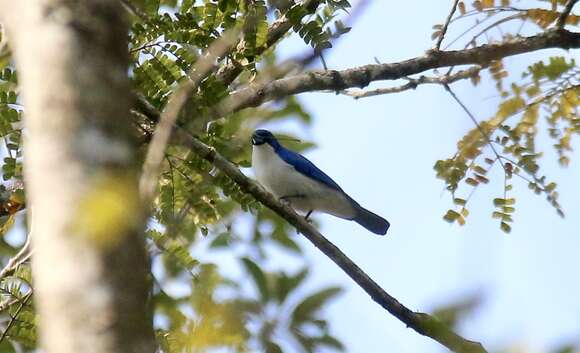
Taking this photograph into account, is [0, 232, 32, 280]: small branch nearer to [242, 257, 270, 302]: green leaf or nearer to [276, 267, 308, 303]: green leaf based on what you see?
[242, 257, 270, 302]: green leaf

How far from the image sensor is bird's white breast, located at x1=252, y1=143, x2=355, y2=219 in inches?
350

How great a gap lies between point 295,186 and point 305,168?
375mm

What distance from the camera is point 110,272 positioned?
1.76 metres

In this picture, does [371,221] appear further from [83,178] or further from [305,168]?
[83,178]

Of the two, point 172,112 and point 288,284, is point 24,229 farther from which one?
point 172,112

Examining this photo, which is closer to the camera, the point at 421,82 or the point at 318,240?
the point at 318,240

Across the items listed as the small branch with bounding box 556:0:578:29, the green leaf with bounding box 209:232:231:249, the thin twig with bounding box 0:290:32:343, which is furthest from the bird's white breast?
the green leaf with bounding box 209:232:231:249

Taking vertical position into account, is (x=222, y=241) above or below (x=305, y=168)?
below

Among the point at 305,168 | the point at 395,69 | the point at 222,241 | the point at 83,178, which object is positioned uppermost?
the point at 305,168

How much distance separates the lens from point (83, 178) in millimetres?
1831

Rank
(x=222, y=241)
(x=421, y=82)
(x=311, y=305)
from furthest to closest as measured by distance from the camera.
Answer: (x=421, y=82)
(x=222, y=241)
(x=311, y=305)

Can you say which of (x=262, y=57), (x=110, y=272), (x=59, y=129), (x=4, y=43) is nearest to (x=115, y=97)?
(x=59, y=129)

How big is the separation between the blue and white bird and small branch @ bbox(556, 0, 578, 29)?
3.65 metres

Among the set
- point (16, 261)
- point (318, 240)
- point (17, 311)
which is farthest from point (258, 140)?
point (16, 261)
